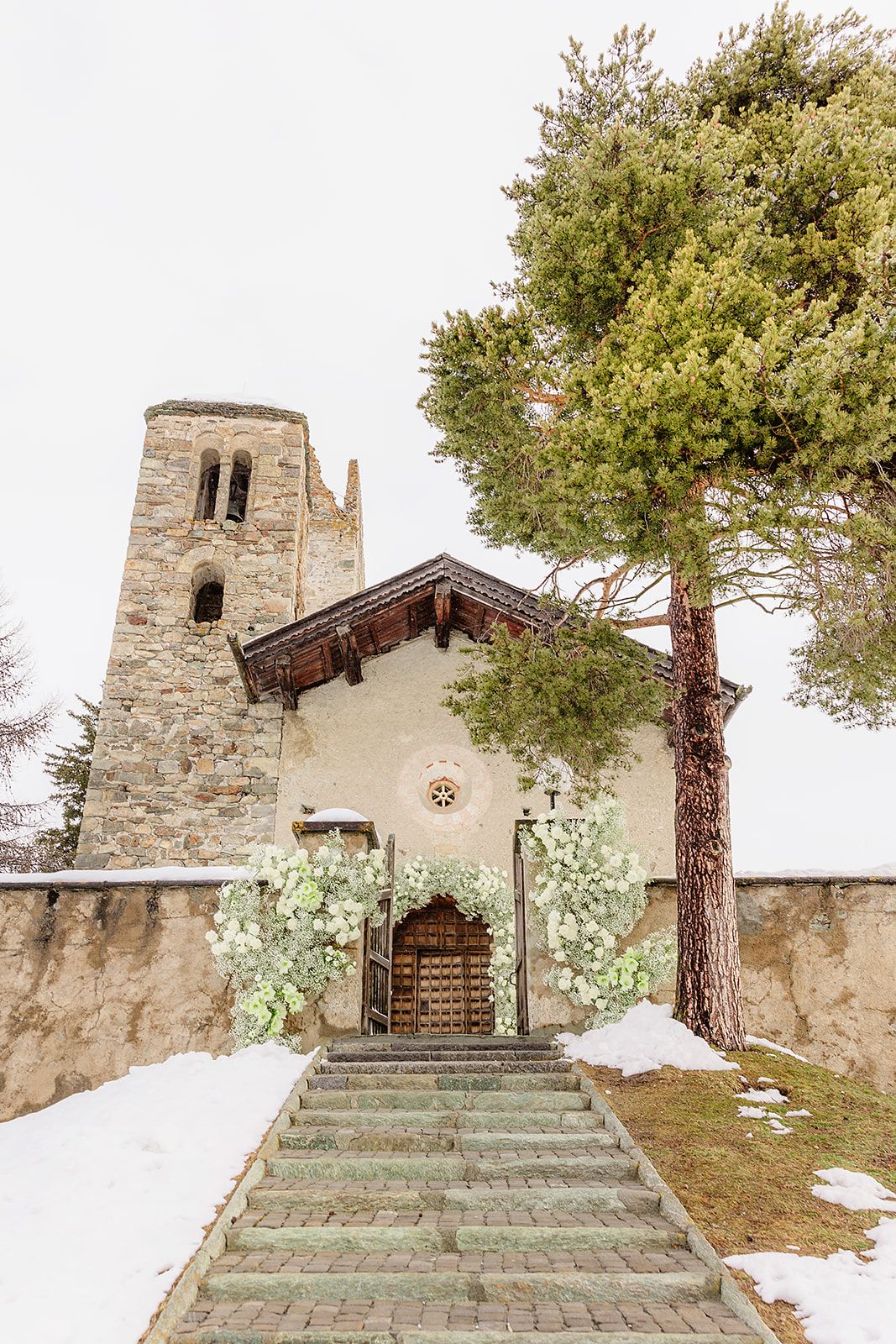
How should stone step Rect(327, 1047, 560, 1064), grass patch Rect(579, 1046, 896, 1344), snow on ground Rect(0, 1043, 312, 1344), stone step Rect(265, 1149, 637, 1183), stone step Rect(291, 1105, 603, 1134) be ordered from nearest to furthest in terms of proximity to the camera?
snow on ground Rect(0, 1043, 312, 1344)
grass patch Rect(579, 1046, 896, 1344)
stone step Rect(265, 1149, 637, 1183)
stone step Rect(291, 1105, 603, 1134)
stone step Rect(327, 1047, 560, 1064)

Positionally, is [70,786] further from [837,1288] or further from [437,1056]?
[837,1288]

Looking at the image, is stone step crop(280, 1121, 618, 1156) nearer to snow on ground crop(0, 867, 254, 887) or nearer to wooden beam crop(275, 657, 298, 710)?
snow on ground crop(0, 867, 254, 887)

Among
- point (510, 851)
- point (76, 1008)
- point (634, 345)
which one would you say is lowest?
point (76, 1008)

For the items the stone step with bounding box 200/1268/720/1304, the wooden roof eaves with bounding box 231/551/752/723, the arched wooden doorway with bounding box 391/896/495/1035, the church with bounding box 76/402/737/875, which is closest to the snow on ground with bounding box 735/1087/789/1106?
the stone step with bounding box 200/1268/720/1304

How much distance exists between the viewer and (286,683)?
1223cm

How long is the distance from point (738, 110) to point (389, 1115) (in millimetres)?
8973

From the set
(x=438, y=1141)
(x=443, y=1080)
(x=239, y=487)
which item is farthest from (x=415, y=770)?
(x=438, y=1141)

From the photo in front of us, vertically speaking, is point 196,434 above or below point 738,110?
above

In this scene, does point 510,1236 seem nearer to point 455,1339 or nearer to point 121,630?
point 455,1339

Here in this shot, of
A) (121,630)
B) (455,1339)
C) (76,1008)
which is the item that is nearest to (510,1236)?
(455,1339)

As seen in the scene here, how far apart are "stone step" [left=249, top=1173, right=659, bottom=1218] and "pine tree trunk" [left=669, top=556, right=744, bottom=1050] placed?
101 inches

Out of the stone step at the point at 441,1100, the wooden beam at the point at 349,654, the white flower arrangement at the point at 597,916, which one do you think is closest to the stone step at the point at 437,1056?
Result: the stone step at the point at 441,1100

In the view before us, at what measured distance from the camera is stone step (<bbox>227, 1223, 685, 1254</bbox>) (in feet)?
13.0

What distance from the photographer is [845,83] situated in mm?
7797
